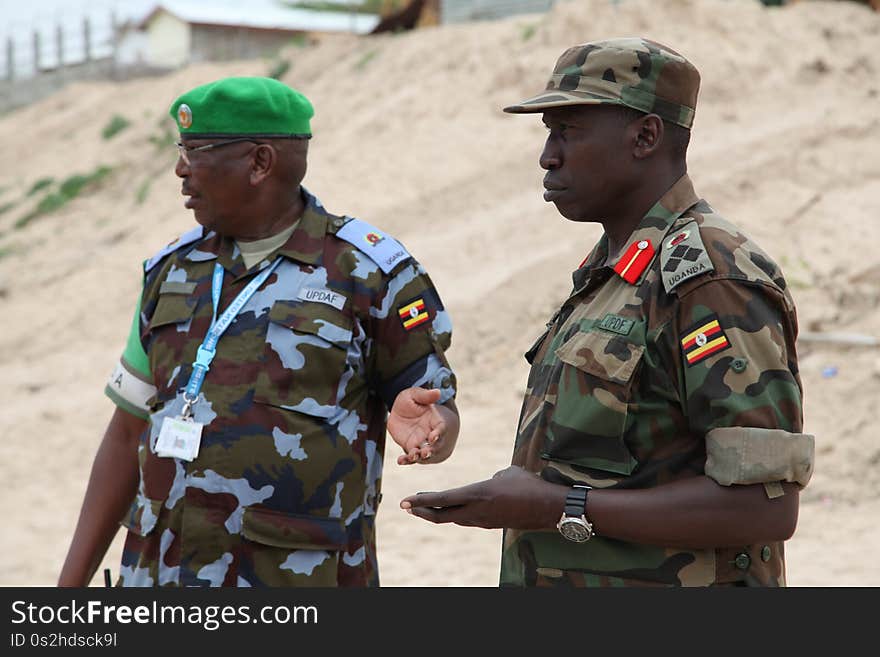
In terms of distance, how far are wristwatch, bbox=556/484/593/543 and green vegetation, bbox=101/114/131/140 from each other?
20.2 m

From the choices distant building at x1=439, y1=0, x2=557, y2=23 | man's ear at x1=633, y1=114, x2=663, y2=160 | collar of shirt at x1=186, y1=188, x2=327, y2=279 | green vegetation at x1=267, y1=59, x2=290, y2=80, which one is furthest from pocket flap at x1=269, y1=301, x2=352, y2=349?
distant building at x1=439, y1=0, x2=557, y2=23

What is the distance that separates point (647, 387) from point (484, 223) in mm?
10482

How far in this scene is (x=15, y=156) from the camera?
23156 millimetres

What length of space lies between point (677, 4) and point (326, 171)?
5176mm

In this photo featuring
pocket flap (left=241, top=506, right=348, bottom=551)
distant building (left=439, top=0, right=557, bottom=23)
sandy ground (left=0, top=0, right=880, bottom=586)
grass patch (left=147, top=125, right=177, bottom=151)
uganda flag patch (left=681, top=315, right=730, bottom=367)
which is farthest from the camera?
distant building (left=439, top=0, right=557, bottom=23)

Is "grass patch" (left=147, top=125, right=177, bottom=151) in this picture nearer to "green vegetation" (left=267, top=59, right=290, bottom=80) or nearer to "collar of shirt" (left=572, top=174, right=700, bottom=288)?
"green vegetation" (left=267, top=59, right=290, bottom=80)

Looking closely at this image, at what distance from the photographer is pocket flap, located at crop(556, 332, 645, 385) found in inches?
76.5

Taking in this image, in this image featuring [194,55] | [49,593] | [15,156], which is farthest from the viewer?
[194,55]

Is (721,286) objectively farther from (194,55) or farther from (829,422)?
(194,55)

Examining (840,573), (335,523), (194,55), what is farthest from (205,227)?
(194,55)

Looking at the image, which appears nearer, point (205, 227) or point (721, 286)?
point (721, 286)

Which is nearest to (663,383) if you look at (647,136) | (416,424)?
(647,136)

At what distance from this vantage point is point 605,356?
1974mm

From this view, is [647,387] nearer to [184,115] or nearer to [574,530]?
[574,530]
